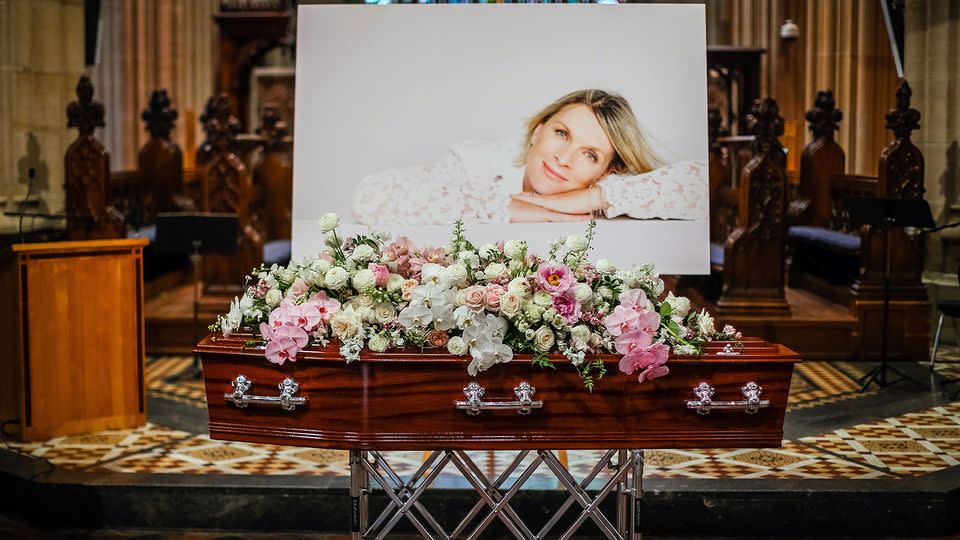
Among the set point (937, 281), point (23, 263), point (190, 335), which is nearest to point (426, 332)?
point (23, 263)

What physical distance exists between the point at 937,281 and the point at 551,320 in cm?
718

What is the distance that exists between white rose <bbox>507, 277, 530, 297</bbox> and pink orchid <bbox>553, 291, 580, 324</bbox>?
0.08 meters

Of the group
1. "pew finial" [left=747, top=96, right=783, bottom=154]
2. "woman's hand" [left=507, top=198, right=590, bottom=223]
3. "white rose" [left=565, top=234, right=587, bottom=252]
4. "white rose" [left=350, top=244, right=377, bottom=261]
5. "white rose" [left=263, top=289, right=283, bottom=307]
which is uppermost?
"pew finial" [left=747, top=96, right=783, bottom=154]

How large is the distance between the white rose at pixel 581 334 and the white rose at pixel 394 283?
0.47 meters

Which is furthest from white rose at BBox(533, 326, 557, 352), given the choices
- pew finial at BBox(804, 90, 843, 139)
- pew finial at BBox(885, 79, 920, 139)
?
pew finial at BBox(804, 90, 843, 139)

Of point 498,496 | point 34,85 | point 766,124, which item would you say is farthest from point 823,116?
point 498,496

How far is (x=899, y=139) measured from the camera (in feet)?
28.3

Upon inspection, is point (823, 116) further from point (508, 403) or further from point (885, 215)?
point (508, 403)

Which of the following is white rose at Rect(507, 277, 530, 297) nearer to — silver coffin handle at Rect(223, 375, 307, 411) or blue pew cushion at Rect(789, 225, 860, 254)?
silver coffin handle at Rect(223, 375, 307, 411)

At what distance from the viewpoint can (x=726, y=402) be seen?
3.33 m

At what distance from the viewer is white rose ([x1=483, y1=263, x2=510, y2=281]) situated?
3.34 metres

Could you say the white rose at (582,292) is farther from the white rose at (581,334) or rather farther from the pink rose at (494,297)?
the pink rose at (494,297)

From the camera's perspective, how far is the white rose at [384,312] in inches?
132

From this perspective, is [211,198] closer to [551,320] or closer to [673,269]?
[673,269]
